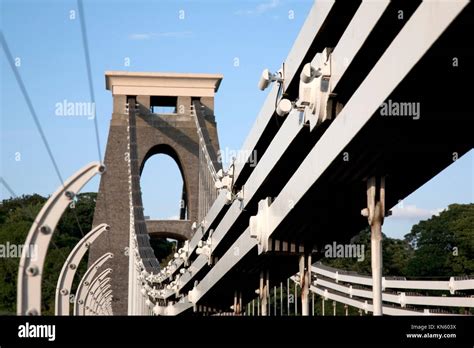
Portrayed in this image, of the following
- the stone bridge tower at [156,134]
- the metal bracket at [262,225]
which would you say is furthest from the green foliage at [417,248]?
the metal bracket at [262,225]

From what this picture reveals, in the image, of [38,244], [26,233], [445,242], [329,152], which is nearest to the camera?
[38,244]

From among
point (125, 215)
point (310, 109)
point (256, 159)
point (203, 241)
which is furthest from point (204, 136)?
point (310, 109)

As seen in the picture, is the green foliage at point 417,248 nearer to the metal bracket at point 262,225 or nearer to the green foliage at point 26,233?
the green foliage at point 26,233

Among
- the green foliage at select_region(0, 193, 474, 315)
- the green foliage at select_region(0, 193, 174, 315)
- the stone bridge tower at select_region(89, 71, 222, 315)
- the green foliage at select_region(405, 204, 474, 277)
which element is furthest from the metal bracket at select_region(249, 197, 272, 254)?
the stone bridge tower at select_region(89, 71, 222, 315)

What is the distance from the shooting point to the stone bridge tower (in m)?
84.4

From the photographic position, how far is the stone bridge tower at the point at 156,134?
8438 centimetres

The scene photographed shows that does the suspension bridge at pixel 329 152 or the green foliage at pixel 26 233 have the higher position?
the green foliage at pixel 26 233

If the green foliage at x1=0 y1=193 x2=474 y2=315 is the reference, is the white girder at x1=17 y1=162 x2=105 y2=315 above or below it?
below

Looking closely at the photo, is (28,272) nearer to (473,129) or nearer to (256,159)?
(473,129)

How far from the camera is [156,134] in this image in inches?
3433

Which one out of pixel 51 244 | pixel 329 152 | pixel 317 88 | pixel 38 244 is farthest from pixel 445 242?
pixel 38 244

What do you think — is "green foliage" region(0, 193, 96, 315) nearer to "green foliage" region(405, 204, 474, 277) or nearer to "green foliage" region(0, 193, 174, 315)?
"green foliage" region(0, 193, 174, 315)

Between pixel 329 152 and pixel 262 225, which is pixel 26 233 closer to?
pixel 262 225

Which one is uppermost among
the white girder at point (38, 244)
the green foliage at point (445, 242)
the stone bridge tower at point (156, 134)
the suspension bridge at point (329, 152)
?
the stone bridge tower at point (156, 134)
